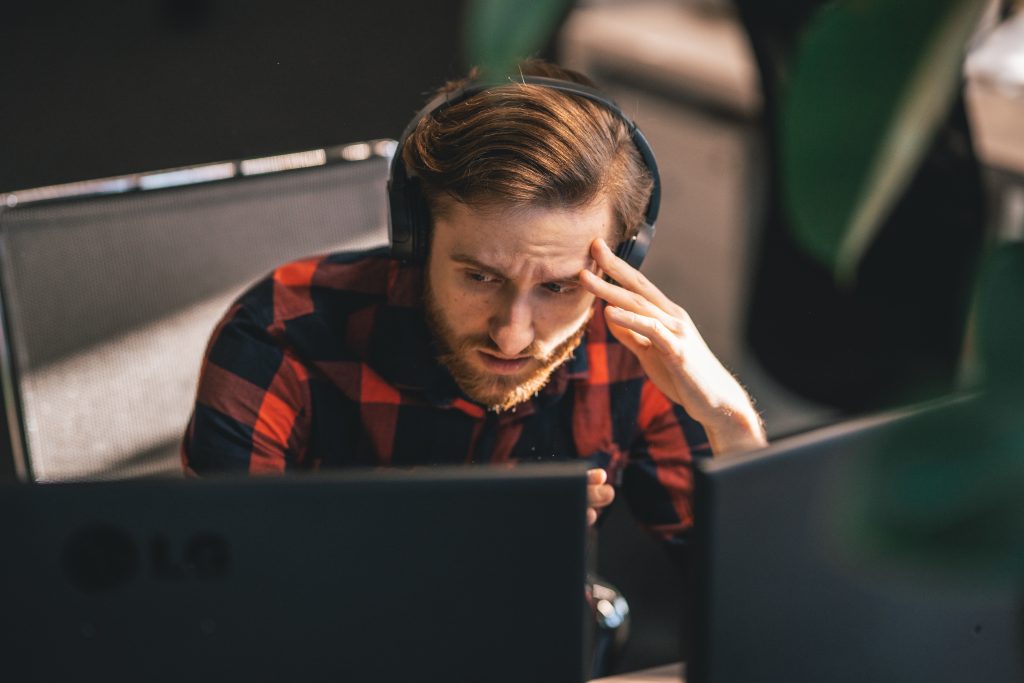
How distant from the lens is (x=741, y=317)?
108 inches

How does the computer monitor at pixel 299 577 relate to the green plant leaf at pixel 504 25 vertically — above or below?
below

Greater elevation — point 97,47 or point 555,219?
point 97,47

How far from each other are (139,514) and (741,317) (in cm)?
236

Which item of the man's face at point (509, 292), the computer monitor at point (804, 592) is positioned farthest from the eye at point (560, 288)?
the computer monitor at point (804, 592)

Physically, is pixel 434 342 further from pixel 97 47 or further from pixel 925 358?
pixel 925 358

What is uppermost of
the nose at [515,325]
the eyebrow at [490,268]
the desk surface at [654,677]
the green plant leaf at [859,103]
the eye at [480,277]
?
the green plant leaf at [859,103]

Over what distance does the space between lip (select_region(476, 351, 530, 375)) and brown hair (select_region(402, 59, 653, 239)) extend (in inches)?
6.5

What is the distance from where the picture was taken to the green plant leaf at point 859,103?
0.24 meters

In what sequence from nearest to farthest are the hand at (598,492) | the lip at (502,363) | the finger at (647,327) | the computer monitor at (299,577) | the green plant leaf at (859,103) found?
the green plant leaf at (859,103)
the computer monitor at (299,577)
the hand at (598,492)
the finger at (647,327)
the lip at (502,363)

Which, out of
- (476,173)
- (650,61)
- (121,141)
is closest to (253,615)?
(476,173)

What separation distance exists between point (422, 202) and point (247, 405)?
11.4 inches

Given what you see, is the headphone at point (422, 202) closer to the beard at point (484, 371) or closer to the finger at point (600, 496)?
the beard at point (484, 371)

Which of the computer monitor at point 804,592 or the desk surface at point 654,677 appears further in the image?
the desk surface at point 654,677

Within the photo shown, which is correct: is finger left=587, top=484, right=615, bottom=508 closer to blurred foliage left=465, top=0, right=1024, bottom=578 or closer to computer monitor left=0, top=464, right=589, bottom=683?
computer monitor left=0, top=464, right=589, bottom=683
